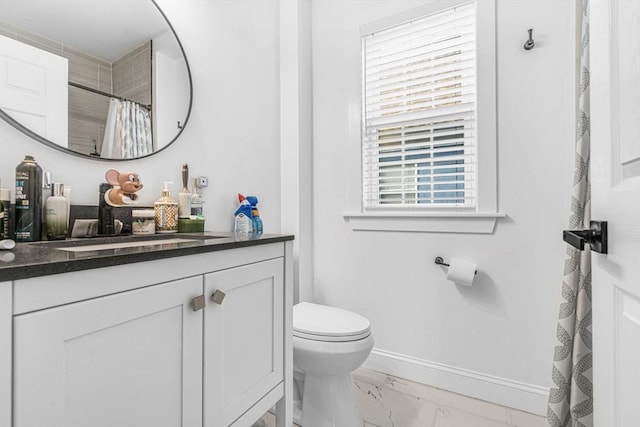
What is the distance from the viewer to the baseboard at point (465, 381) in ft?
5.37

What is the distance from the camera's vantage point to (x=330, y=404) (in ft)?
4.75

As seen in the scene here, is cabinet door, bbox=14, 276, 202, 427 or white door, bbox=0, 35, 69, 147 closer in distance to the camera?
cabinet door, bbox=14, 276, 202, 427

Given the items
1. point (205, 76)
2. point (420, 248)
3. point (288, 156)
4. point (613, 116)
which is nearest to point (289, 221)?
point (288, 156)

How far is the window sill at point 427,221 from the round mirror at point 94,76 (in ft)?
3.83

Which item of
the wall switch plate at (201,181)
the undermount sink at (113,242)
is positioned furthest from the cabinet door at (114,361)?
the wall switch plate at (201,181)

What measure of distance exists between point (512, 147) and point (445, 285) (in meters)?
0.81

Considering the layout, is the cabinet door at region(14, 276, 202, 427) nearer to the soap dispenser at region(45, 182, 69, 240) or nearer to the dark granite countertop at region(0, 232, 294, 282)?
the dark granite countertop at region(0, 232, 294, 282)

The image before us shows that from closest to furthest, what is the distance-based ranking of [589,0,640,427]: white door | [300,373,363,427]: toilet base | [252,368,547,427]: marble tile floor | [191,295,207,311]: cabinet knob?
[589,0,640,427]: white door
[191,295,207,311]: cabinet knob
[300,373,363,427]: toilet base
[252,368,547,427]: marble tile floor

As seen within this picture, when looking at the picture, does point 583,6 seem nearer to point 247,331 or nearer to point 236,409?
point 247,331

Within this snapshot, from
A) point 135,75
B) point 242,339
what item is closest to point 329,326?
point 242,339

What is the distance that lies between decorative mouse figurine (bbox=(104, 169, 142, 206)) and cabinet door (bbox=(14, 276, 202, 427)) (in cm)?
58

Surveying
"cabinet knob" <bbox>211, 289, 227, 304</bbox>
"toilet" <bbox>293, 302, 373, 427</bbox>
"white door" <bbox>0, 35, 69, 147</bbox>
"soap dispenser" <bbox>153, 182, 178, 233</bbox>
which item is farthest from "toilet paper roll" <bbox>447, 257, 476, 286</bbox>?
"white door" <bbox>0, 35, 69, 147</bbox>

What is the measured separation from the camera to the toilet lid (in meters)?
1.40

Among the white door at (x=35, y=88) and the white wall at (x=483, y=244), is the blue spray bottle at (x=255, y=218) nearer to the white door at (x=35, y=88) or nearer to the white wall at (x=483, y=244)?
the white wall at (x=483, y=244)
